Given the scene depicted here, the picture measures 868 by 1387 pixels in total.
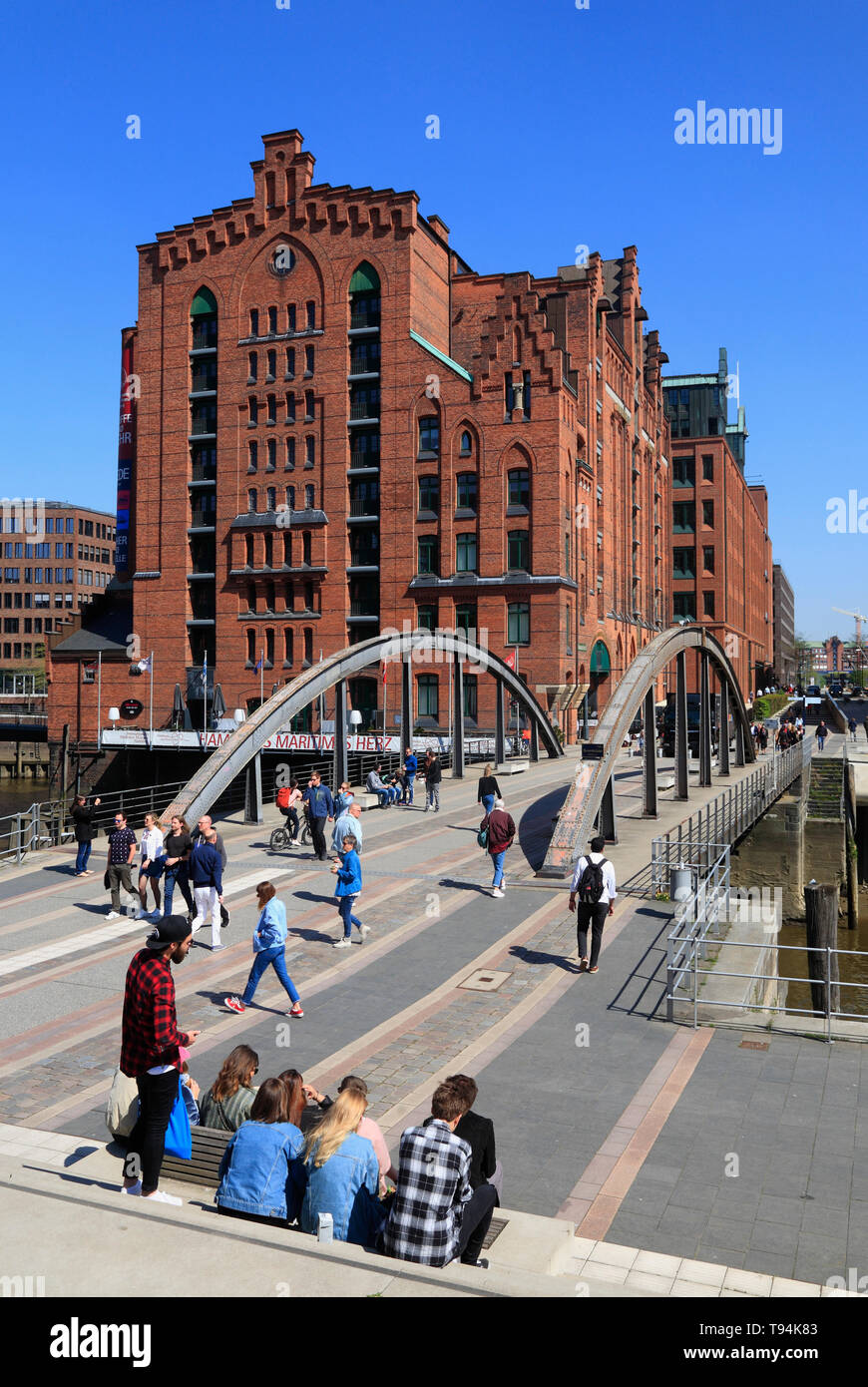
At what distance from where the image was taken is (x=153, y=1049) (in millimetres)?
5902

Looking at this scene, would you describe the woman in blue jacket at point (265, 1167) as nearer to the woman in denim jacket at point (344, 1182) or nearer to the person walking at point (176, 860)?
the woman in denim jacket at point (344, 1182)

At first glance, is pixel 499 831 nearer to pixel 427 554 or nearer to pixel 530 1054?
pixel 530 1054

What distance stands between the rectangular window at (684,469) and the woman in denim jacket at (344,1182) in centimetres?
8502

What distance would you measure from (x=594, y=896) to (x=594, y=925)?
343 millimetres

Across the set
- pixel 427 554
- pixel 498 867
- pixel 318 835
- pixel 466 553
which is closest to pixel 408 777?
pixel 318 835

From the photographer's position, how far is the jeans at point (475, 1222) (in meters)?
5.31

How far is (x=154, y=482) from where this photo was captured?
203ft

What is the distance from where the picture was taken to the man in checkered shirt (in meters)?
5.02

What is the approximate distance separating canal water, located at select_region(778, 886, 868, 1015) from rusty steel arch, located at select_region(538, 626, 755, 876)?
406 centimetres

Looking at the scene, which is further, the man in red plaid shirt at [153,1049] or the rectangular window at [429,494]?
the rectangular window at [429,494]

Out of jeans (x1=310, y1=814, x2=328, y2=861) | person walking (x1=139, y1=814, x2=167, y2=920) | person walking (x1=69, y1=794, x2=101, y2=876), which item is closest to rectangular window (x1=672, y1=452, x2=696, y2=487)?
jeans (x1=310, y1=814, x2=328, y2=861)

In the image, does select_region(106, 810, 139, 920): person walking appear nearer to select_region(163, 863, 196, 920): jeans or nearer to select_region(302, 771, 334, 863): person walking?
select_region(163, 863, 196, 920): jeans

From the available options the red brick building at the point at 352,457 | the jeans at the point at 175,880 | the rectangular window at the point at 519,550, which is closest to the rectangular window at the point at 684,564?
the red brick building at the point at 352,457
